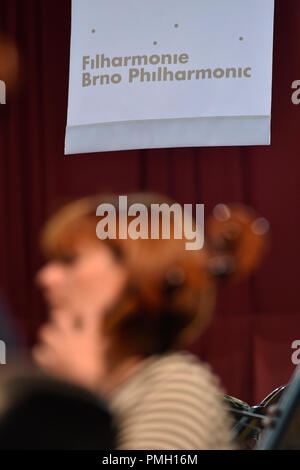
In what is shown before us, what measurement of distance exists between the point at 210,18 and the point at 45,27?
0.87 meters

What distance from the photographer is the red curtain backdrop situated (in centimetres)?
300

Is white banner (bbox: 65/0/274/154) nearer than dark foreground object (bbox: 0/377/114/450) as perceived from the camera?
No

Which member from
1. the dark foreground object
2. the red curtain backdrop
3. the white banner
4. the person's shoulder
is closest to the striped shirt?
the person's shoulder

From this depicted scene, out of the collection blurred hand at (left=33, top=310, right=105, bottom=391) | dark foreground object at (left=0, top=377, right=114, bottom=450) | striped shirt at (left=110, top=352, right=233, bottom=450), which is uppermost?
blurred hand at (left=33, top=310, right=105, bottom=391)

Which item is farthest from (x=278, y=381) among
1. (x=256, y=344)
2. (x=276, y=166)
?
(x=276, y=166)

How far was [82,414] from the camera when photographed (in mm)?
502

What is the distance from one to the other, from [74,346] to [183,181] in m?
2.58

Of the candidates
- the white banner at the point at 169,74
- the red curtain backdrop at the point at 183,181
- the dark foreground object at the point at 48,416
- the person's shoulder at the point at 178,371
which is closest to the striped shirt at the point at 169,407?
the person's shoulder at the point at 178,371

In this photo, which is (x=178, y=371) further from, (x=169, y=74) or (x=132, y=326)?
(x=169, y=74)

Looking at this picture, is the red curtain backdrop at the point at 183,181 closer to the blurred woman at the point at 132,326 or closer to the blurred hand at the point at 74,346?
the blurred woman at the point at 132,326

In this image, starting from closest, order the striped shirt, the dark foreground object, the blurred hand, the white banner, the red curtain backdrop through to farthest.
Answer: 1. the dark foreground object
2. the blurred hand
3. the striped shirt
4. the white banner
5. the red curtain backdrop

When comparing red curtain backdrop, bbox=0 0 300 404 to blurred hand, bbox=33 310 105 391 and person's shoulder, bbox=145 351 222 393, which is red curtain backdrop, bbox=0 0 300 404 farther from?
blurred hand, bbox=33 310 105 391

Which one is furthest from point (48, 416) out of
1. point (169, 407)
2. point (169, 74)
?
point (169, 74)

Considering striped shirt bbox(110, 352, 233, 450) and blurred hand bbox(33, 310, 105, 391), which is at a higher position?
blurred hand bbox(33, 310, 105, 391)
